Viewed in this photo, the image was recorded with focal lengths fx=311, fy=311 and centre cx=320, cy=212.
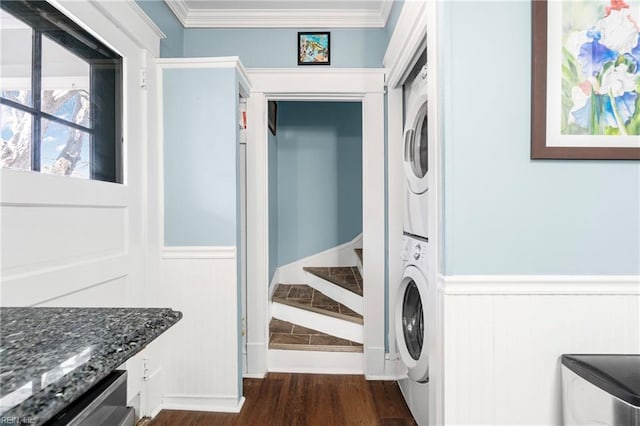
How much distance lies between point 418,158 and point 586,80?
71cm

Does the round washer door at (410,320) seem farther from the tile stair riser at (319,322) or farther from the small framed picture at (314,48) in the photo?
the small framed picture at (314,48)

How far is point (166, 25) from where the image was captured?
198 centimetres

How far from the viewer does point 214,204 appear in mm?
1797

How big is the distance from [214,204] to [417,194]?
1128 millimetres

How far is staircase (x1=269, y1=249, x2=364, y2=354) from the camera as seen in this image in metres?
2.24

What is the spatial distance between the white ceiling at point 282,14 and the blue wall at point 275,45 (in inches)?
1.6

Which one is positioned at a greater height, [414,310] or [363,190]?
[363,190]

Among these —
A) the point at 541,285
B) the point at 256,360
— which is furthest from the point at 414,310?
the point at 256,360

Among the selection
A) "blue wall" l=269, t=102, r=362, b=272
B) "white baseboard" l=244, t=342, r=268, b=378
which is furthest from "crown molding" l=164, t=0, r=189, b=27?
"white baseboard" l=244, t=342, r=268, b=378

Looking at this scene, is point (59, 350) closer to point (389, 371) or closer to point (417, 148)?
point (417, 148)

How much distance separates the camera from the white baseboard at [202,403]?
178cm

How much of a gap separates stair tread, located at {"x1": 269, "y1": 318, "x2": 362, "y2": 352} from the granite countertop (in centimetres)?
173

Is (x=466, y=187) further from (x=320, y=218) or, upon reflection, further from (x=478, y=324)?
(x=320, y=218)

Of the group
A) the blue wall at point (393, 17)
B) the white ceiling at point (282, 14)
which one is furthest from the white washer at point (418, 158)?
the white ceiling at point (282, 14)
